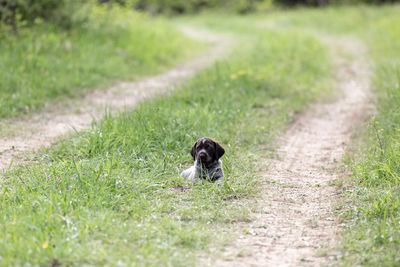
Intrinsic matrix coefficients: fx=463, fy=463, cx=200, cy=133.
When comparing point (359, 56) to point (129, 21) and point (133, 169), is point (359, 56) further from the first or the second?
point (133, 169)

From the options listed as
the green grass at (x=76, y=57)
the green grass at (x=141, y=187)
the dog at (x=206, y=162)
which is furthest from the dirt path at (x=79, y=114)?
the dog at (x=206, y=162)

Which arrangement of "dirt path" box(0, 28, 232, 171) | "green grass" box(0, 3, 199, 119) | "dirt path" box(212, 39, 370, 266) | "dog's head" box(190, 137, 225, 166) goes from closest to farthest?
"dirt path" box(212, 39, 370, 266) → "dog's head" box(190, 137, 225, 166) → "dirt path" box(0, 28, 232, 171) → "green grass" box(0, 3, 199, 119)

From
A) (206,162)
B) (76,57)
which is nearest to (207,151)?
(206,162)

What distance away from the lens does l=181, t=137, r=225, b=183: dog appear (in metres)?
5.30

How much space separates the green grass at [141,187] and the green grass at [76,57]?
2.47 meters

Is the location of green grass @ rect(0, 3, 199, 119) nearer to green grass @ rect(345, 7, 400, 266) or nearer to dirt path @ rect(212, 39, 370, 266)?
dirt path @ rect(212, 39, 370, 266)

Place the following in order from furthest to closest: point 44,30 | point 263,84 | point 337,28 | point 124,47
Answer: point 337,28
point 124,47
point 44,30
point 263,84

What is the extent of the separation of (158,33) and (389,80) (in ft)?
27.3

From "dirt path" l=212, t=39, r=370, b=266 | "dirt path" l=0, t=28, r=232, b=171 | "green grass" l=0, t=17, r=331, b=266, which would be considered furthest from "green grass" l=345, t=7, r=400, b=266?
"dirt path" l=0, t=28, r=232, b=171

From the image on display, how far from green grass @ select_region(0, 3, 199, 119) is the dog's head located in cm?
422

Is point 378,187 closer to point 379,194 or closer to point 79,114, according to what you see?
point 379,194

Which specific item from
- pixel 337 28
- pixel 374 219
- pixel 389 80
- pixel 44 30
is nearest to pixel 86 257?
pixel 374 219

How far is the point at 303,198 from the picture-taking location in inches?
205

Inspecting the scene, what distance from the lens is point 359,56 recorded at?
1420cm
